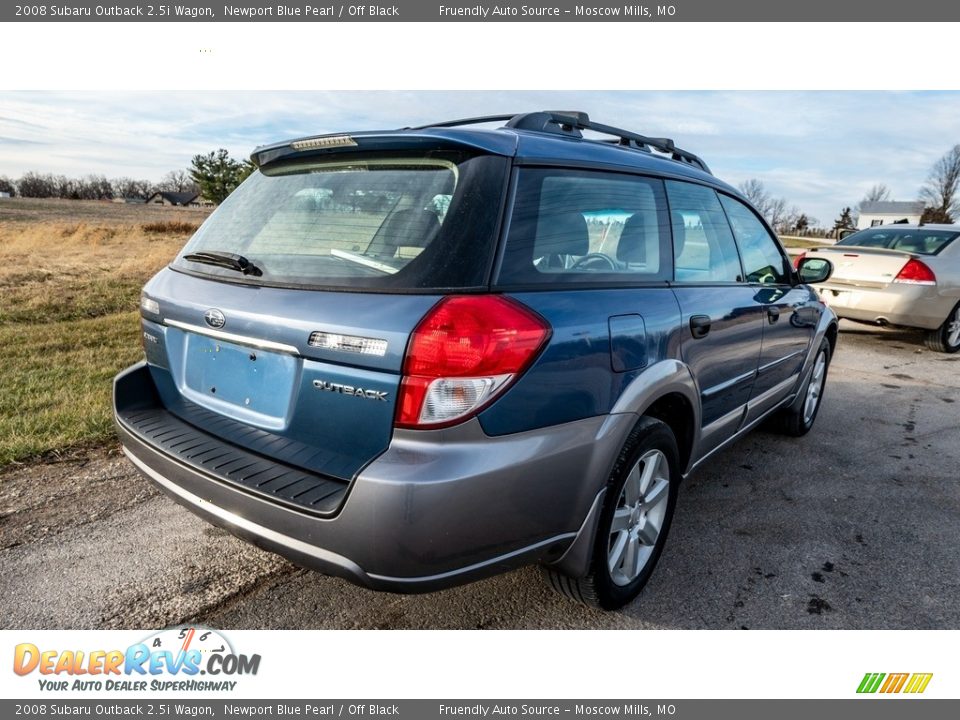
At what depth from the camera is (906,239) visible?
27.3 feet

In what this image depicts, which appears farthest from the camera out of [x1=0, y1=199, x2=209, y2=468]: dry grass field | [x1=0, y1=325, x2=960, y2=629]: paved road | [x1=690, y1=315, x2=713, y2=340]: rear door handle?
[x1=0, y1=199, x2=209, y2=468]: dry grass field

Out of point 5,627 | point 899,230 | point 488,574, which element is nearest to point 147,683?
point 5,627

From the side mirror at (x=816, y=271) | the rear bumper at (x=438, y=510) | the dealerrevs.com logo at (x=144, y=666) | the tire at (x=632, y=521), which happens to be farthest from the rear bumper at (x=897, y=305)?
the dealerrevs.com logo at (x=144, y=666)

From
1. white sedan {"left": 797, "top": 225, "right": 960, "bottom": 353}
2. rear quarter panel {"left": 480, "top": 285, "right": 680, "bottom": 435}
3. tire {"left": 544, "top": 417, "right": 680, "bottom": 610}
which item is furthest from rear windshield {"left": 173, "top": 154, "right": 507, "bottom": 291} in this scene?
white sedan {"left": 797, "top": 225, "right": 960, "bottom": 353}

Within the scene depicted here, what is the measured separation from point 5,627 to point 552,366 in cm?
214

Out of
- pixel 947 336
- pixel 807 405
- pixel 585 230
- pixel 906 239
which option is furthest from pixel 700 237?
pixel 906 239

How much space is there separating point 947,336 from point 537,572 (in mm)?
7894

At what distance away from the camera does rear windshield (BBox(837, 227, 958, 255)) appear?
8008 millimetres

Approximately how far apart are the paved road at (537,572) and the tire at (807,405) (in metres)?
0.53

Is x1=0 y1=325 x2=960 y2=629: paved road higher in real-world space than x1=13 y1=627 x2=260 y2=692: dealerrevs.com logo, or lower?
higher

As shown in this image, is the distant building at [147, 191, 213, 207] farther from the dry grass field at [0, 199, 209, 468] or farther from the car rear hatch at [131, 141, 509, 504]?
the car rear hatch at [131, 141, 509, 504]

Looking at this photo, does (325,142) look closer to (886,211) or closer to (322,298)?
(322,298)

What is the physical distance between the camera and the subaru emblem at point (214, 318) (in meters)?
2.09

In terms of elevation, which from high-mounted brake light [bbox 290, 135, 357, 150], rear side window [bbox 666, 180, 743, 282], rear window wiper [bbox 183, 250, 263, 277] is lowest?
rear window wiper [bbox 183, 250, 263, 277]
